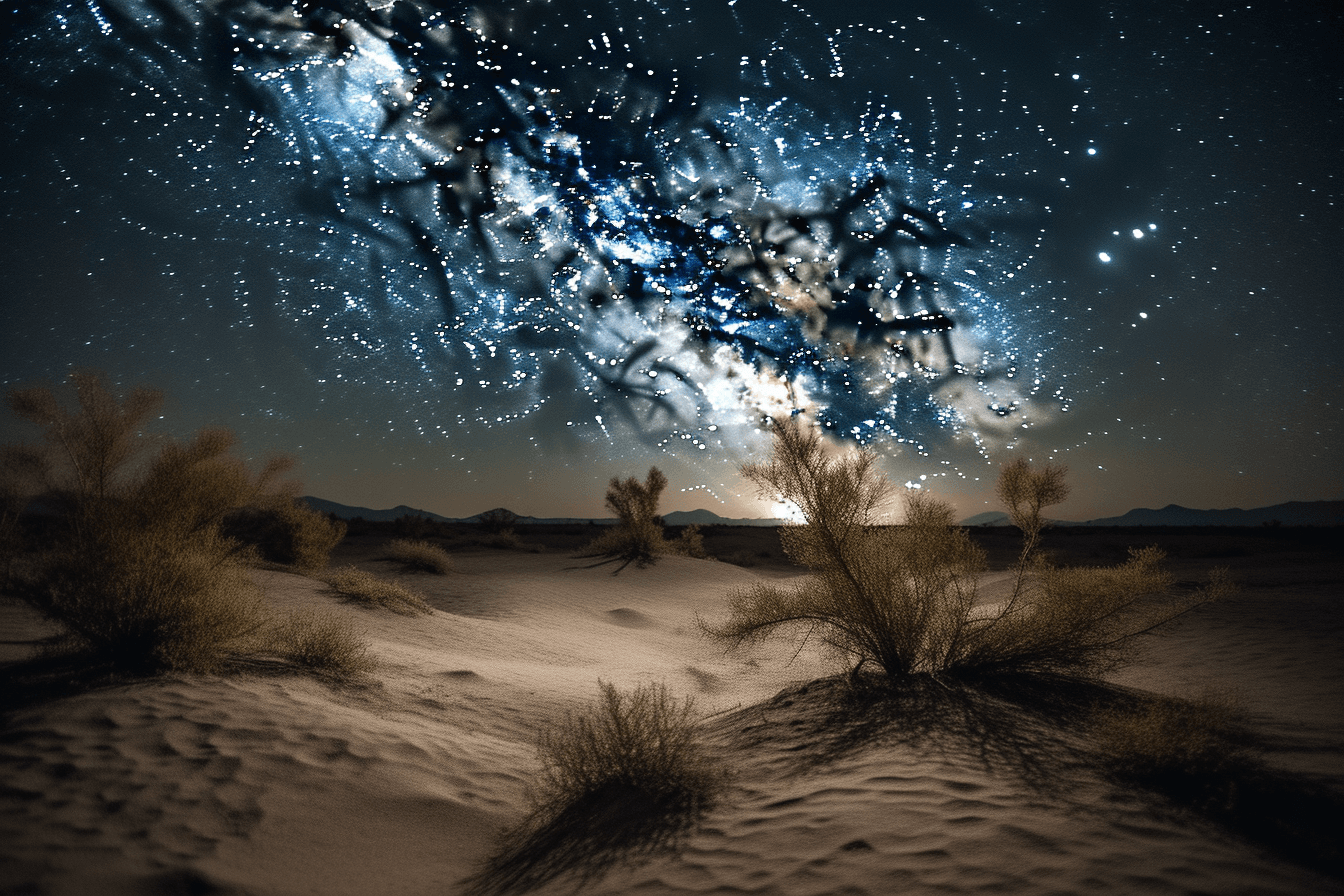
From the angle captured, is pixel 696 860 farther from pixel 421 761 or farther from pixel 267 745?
pixel 267 745

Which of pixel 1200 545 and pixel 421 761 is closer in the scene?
pixel 421 761

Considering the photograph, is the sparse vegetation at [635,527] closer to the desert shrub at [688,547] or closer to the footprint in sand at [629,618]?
the desert shrub at [688,547]

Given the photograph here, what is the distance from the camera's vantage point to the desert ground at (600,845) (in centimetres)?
279

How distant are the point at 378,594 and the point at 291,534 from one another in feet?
17.5

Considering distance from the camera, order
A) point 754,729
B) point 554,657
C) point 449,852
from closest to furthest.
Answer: point 449,852, point 754,729, point 554,657


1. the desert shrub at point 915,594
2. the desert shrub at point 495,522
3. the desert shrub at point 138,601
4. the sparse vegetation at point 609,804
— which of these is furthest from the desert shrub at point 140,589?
the desert shrub at point 495,522

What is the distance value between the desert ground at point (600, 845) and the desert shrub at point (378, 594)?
12.5ft

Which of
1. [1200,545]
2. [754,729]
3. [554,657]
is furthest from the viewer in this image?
[1200,545]

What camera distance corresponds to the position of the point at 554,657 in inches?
398

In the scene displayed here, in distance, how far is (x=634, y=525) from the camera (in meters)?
22.1

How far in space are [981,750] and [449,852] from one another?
360 cm

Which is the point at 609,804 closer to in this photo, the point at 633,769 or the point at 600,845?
the point at 633,769

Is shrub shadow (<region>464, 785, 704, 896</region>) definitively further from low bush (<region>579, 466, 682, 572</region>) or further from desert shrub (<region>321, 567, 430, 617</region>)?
low bush (<region>579, 466, 682, 572</region>)

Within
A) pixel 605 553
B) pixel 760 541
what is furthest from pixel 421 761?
pixel 760 541
